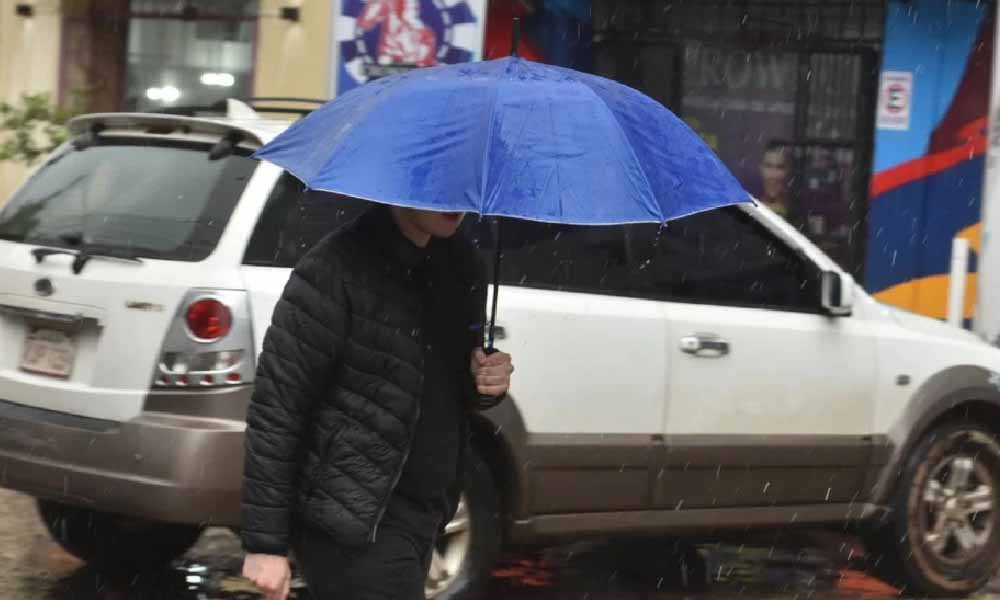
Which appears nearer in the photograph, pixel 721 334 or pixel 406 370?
pixel 406 370

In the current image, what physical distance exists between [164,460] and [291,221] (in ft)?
3.05

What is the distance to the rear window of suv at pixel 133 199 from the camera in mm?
5355

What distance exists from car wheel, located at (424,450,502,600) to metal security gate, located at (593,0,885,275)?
8393mm

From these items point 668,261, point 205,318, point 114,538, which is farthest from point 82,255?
point 668,261

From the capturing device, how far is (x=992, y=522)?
6945mm

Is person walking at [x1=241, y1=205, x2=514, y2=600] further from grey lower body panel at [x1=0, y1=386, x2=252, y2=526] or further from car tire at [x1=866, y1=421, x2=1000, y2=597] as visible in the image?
car tire at [x1=866, y1=421, x2=1000, y2=597]

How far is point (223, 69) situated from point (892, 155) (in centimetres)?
588

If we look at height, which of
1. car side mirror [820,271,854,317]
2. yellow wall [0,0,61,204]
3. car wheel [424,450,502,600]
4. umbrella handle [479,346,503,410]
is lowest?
car wheel [424,450,502,600]

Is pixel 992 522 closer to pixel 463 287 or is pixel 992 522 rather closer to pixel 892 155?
pixel 463 287

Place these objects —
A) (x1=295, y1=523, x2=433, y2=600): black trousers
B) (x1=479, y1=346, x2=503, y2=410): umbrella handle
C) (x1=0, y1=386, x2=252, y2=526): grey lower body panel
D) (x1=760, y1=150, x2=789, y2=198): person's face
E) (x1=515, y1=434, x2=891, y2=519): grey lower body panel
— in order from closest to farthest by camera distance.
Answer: (x1=295, y1=523, x2=433, y2=600): black trousers < (x1=479, y1=346, x2=503, y2=410): umbrella handle < (x1=0, y1=386, x2=252, y2=526): grey lower body panel < (x1=515, y1=434, x2=891, y2=519): grey lower body panel < (x1=760, y1=150, x2=789, y2=198): person's face

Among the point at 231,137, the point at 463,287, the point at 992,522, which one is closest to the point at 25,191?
the point at 231,137

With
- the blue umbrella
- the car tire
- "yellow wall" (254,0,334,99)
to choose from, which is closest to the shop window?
"yellow wall" (254,0,334,99)

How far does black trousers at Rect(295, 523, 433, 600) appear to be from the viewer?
3.34 metres

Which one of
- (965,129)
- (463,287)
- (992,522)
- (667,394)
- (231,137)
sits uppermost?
(965,129)
